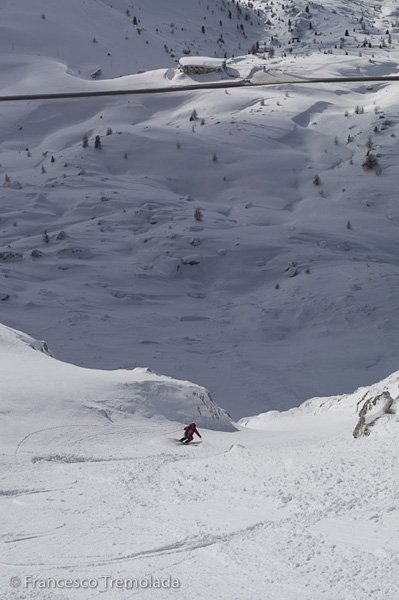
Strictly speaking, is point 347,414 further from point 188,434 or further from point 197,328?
point 197,328

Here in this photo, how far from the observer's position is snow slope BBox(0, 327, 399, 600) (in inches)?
125

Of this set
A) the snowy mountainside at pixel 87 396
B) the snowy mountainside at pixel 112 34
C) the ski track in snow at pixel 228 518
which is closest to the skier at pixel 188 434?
the snowy mountainside at pixel 87 396

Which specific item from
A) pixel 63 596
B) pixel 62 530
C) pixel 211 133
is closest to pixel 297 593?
pixel 63 596

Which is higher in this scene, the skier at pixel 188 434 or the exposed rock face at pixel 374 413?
the exposed rock face at pixel 374 413

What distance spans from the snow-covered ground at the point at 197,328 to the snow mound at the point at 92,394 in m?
0.04

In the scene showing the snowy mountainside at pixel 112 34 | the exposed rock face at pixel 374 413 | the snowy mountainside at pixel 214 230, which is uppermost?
the snowy mountainside at pixel 112 34

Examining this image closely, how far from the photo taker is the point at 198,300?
576 inches

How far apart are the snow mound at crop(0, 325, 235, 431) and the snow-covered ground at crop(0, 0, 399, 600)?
1.6 inches

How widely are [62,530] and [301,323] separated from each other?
32.8ft

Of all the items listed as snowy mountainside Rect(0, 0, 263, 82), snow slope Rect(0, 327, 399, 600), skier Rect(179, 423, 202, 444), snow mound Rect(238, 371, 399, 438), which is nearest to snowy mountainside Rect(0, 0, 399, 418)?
snow mound Rect(238, 371, 399, 438)

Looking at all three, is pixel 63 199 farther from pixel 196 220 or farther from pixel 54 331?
pixel 54 331

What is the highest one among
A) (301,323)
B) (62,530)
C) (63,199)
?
(62,530)

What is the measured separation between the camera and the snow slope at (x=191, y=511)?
3168 millimetres

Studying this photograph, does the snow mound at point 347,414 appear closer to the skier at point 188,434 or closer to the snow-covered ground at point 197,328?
the snow-covered ground at point 197,328
